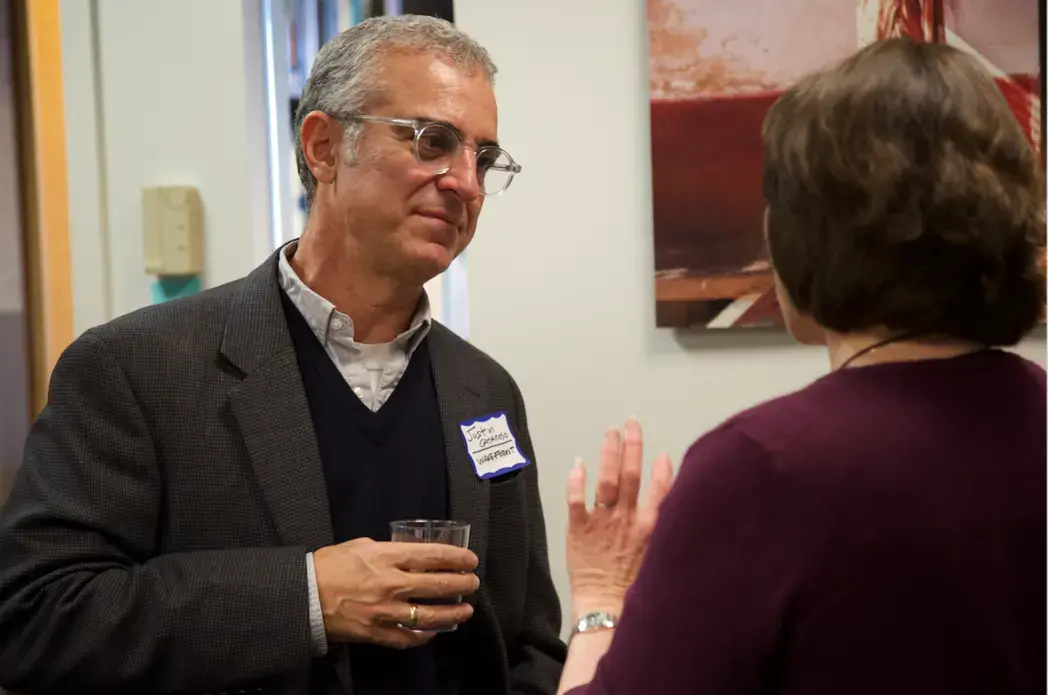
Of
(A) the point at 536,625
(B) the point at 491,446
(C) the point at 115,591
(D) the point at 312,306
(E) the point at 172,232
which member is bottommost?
(A) the point at 536,625

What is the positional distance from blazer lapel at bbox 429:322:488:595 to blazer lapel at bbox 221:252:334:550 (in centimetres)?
23

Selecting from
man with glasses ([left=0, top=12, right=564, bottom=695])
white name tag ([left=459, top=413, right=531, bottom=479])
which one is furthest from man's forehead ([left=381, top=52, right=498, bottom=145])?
white name tag ([left=459, top=413, right=531, bottom=479])

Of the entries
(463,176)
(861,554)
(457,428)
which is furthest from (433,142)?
(861,554)

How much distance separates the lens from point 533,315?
264 cm

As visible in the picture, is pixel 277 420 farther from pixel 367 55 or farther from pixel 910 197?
pixel 910 197

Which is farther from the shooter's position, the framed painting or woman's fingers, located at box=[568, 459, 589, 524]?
the framed painting

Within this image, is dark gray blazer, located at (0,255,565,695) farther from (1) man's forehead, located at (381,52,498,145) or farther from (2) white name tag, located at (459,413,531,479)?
(1) man's forehead, located at (381,52,498,145)

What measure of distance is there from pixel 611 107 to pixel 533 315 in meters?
0.55

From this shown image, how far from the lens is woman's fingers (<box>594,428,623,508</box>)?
4.16ft

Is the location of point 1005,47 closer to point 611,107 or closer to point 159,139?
point 611,107

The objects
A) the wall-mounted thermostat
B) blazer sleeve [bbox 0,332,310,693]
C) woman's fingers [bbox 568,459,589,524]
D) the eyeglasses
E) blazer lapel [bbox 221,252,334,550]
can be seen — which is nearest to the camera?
woman's fingers [bbox 568,459,589,524]

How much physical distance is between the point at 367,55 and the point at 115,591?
0.91 metres

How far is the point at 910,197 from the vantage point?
915 millimetres

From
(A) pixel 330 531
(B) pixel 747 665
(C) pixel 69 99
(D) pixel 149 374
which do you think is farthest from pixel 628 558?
(C) pixel 69 99
